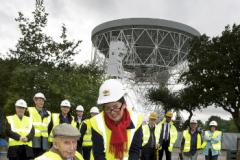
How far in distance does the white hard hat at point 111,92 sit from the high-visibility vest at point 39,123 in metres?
8.24

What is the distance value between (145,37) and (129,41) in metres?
2.03

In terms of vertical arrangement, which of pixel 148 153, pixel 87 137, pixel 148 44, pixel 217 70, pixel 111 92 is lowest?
pixel 148 153

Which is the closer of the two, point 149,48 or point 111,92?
point 111,92

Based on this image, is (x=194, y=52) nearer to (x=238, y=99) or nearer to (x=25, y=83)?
(x=238, y=99)

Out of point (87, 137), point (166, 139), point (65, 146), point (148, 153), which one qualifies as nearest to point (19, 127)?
point (87, 137)

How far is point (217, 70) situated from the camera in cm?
5075

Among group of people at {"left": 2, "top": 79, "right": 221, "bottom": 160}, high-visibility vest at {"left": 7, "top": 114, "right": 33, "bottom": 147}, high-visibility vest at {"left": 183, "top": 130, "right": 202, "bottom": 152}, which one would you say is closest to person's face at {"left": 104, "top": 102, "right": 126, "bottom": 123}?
group of people at {"left": 2, "top": 79, "right": 221, "bottom": 160}

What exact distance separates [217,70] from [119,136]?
47.5 m

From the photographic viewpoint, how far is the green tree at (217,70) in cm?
4941

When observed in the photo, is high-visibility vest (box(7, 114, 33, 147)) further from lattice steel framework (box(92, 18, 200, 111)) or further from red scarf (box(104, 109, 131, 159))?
lattice steel framework (box(92, 18, 200, 111))

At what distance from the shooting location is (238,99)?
50250mm

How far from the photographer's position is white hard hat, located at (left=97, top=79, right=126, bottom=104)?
4.33 meters

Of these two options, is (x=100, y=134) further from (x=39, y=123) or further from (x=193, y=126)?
(x=193, y=126)

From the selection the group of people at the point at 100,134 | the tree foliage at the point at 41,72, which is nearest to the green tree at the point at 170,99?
the tree foliage at the point at 41,72
